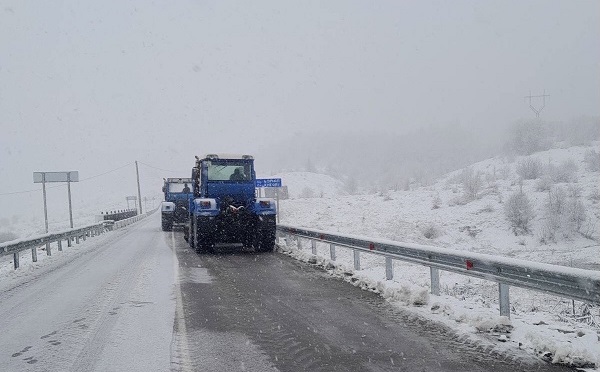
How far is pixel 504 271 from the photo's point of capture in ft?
22.1

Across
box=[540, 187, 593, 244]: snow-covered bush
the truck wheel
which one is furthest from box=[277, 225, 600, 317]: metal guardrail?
box=[540, 187, 593, 244]: snow-covered bush

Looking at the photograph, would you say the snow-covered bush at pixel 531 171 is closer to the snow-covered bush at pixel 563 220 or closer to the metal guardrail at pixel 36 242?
the snow-covered bush at pixel 563 220

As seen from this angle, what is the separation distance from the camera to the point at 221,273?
1207 centimetres

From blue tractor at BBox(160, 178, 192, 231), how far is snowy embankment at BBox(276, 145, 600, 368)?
7.70 m

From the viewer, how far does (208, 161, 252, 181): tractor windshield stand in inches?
683

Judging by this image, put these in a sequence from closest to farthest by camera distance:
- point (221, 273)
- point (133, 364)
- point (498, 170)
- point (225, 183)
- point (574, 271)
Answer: point (133, 364), point (574, 271), point (221, 273), point (225, 183), point (498, 170)

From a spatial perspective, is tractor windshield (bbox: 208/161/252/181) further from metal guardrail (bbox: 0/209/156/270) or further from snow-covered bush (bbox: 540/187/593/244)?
snow-covered bush (bbox: 540/187/593/244)

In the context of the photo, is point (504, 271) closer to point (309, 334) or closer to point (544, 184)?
point (309, 334)

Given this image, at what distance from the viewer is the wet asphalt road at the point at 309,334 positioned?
519 cm

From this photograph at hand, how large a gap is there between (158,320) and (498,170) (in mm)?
48864

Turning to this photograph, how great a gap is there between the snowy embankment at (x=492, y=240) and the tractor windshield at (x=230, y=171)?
120 inches

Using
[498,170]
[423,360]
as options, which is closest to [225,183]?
[423,360]

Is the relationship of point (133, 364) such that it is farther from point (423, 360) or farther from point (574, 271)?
point (574, 271)

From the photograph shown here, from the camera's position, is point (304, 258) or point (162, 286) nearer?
point (162, 286)
